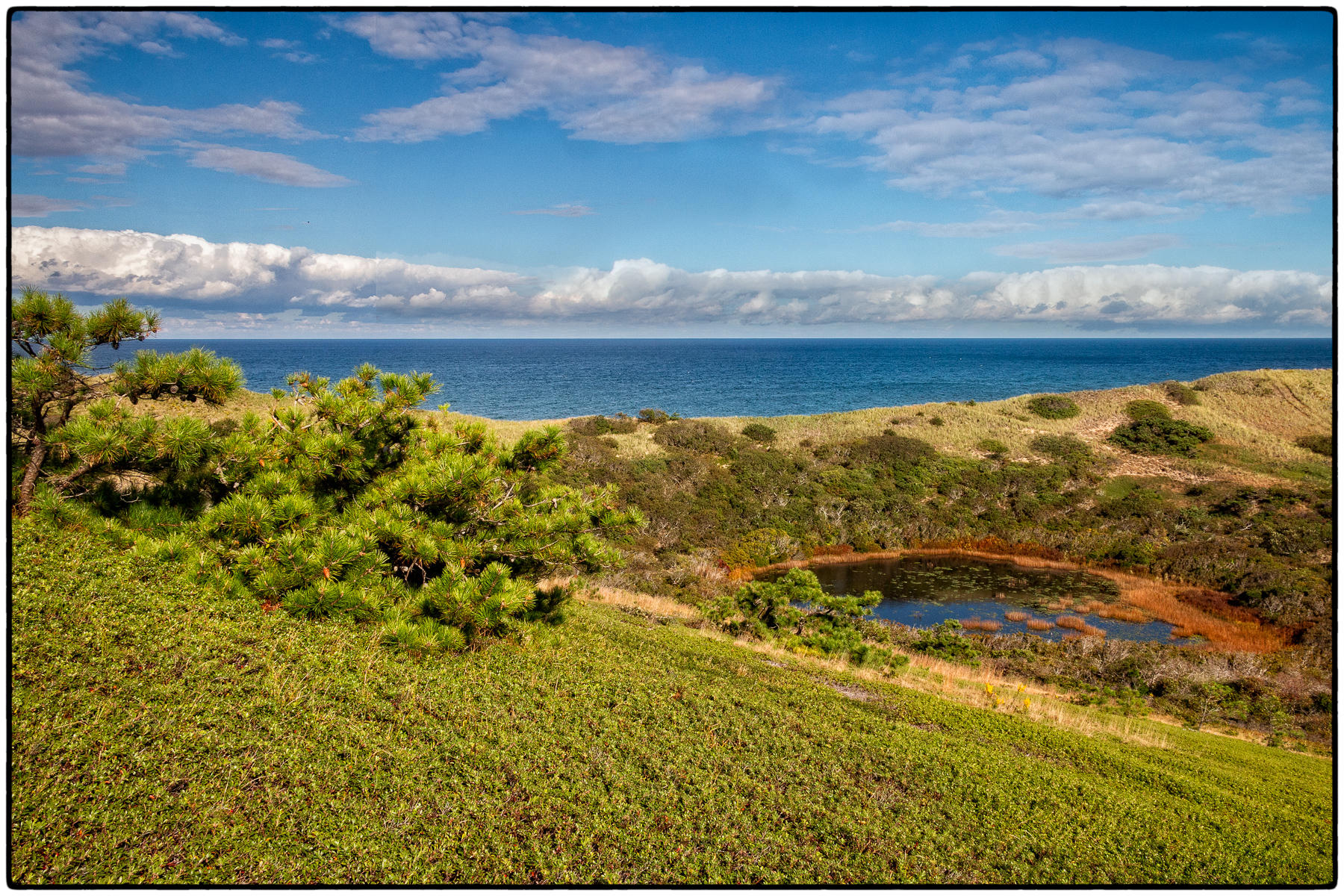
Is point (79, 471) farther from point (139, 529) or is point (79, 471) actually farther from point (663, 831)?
point (663, 831)

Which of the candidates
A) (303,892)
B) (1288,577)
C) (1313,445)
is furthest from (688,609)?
(1313,445)

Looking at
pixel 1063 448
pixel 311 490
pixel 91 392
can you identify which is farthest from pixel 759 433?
pixel 91 392

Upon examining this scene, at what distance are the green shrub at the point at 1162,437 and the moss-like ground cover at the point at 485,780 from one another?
33.0 meters

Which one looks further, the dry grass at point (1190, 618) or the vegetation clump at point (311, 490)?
the dry grass at point (1190, 618)

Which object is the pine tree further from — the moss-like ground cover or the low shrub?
the low shrub

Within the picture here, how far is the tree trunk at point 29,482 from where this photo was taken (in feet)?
20.6

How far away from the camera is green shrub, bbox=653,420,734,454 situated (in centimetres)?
3388

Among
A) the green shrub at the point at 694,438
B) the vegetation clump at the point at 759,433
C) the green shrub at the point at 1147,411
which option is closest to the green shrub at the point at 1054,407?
the green shrub at the point at 1147,411

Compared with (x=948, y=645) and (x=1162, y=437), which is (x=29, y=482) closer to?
(x=948, y=645)

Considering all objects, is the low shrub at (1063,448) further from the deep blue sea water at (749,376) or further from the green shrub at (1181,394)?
→ the deep blue sea water at (749,376)

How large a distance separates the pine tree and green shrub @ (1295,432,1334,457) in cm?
4667

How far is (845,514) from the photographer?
29.4 meters

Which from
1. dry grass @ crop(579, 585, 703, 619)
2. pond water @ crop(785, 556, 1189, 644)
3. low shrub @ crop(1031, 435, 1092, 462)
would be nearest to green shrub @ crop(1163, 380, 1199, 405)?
low shrub @ crop(1031, 435, 1092, 462)

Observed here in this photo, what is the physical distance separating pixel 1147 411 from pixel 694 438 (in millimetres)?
27340
